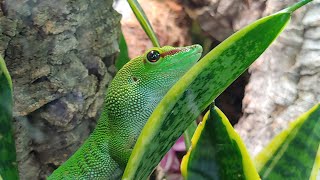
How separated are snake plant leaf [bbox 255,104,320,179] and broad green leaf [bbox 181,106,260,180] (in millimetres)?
128

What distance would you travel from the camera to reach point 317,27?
1.32 m

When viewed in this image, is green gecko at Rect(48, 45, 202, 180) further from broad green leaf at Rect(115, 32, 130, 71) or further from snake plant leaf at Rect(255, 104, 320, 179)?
broad green leaf at Rect(115, 32, 130, 71)

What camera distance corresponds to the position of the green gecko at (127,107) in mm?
957

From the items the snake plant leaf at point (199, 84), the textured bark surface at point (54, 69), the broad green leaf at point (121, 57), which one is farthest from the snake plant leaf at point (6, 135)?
the broad green leaf at point (121, 57)

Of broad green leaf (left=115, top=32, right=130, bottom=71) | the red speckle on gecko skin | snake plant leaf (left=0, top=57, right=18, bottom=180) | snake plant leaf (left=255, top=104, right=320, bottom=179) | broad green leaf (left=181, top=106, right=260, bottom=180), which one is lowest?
snake plant leaf (left=255, top=104, right=320, bottom=179)

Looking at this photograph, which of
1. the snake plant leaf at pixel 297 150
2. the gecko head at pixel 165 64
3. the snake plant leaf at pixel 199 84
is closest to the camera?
the snake plant leaf at pixel 199 84

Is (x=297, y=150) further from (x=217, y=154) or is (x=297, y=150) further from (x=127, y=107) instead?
(x=127, y=107)

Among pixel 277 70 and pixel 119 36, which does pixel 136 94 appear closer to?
pixel 119 36

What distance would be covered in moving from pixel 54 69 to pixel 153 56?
11.9 inches

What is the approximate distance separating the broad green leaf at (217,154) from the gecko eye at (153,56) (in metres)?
0.29

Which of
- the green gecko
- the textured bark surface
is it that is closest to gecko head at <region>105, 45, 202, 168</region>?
the green gecko

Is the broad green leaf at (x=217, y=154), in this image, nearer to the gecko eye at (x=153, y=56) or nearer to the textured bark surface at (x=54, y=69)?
the gecko eye at (x=153, y=56)

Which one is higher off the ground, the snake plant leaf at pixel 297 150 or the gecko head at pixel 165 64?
the gecko head at pixel 165 64

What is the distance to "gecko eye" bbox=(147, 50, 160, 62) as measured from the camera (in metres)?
0.97
